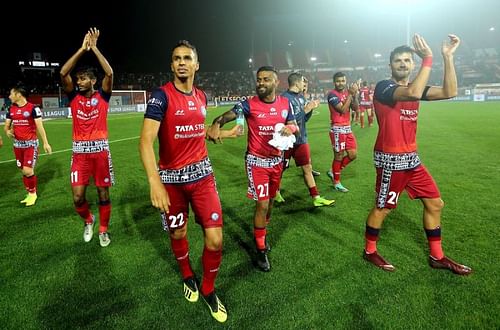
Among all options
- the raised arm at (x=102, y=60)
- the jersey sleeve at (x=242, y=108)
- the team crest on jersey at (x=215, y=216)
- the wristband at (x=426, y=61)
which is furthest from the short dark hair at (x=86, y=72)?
the wristband at (x=426, y=61)

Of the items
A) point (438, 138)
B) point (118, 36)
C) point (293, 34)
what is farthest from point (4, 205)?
point (293, 34)

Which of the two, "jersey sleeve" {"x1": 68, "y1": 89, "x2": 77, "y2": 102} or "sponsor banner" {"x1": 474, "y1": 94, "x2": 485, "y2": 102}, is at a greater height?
"jersey sleeve" {"x1": 68, "y1": 89, "x2": 77, "y2": 102}

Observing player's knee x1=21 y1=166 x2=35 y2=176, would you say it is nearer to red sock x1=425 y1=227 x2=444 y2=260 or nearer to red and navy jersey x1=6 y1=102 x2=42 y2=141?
red and navy jersey x1=6 y1=102 x2=42 y2=141

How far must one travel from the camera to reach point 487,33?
204ft

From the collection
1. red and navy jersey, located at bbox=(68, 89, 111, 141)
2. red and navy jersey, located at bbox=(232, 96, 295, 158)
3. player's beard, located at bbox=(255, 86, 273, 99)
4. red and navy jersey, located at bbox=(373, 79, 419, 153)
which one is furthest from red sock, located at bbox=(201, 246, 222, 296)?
red and navy jersey, located at bbox=(68, 89, 111, 141)

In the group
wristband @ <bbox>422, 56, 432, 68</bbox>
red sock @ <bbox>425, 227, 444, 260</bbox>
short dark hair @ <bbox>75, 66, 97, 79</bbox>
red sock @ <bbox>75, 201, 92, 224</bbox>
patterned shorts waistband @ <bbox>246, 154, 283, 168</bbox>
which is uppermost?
short dark hair @ <bbox>75, 66, 97, 79</bbox>

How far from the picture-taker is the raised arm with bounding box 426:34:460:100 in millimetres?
3422

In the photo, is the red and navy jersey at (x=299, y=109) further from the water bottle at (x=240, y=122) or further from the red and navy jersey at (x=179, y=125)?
the red and navy jersey at (x=179, y=125)

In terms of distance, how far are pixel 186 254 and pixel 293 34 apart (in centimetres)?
7062

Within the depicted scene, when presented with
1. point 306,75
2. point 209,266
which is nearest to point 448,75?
point 209,266

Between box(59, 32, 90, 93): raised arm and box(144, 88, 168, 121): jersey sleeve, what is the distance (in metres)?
2.05

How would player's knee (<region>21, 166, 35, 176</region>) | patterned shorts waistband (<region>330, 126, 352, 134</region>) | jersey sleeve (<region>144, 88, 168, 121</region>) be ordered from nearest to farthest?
1. jersey sleeve (<region>144, 88, 168, 121</region>)
2. player's knee (<region>21, 166, 35, 176</region>)
3. patterned shorts waistband (<region>330, 126, 352, 134</region>)

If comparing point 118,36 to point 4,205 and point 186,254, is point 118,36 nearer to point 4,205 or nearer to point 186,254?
point 4,205

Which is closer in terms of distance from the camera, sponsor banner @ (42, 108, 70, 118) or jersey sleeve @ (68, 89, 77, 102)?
jersey sleeve @ (68, 89, 77, 102)
